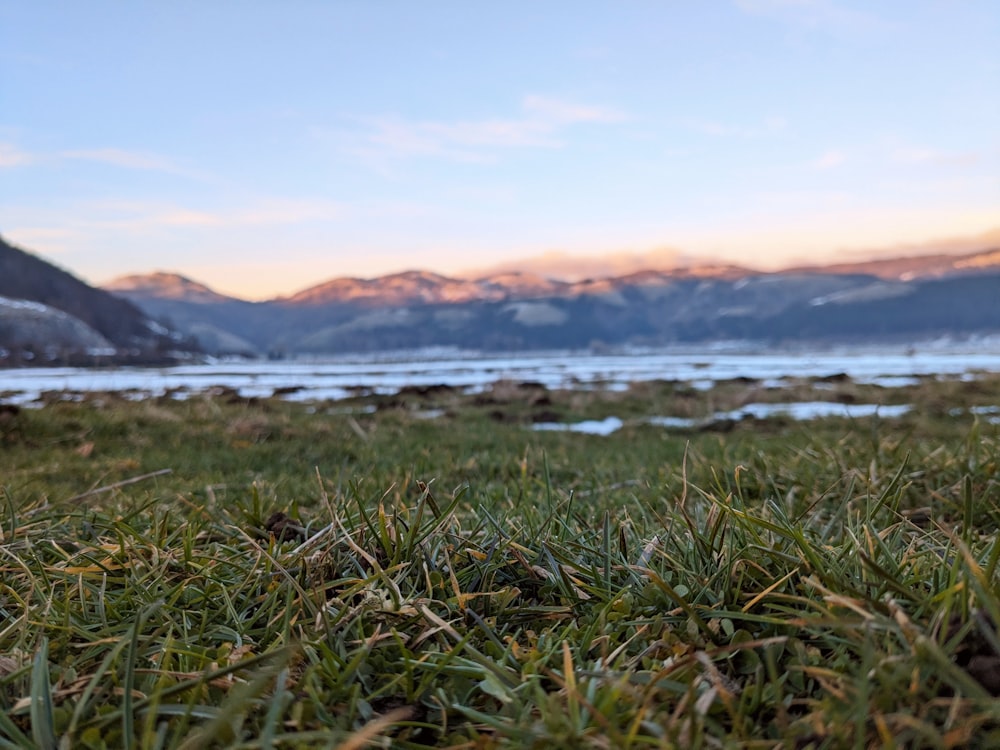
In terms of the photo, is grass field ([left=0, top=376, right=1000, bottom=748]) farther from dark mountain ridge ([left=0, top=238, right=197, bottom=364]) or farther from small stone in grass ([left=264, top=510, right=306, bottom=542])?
dark mountain ridge ([left=0, top=238, right=197, bottom=364])

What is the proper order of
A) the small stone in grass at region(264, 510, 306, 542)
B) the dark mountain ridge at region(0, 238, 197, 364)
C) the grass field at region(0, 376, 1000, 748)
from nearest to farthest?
the grass field at region(0, 376, 1000, 748)
the small stone in grass at region(264, 510, 306, 542)
the dark mountain ridge at region(0, 238, 197, 364)

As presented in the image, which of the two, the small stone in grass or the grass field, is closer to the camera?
the grass field

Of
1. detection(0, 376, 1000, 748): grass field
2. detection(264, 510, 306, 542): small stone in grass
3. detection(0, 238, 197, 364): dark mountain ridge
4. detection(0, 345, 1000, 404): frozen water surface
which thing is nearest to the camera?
detection(0, 376, 1000, 748): grass field

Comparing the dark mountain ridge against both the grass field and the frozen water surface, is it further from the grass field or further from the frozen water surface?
the grass field

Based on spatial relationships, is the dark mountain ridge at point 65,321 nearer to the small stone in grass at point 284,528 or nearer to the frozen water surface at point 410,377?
the frozen water surface at point 410,377

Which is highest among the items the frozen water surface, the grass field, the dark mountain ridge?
the dark mountain ridge

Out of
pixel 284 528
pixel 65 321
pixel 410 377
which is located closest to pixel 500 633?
pixel 284 528

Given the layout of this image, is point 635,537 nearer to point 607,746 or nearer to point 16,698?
point 607,746

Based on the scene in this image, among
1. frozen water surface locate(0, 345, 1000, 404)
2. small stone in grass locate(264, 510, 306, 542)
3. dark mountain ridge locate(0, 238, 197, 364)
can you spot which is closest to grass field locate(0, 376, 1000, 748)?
small stone in grass locate(264, 510, 306, 542)

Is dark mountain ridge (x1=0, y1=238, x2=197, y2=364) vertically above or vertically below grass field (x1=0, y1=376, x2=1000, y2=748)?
above

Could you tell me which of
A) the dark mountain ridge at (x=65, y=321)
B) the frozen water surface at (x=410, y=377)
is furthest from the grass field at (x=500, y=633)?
the dark mountain ridge at (x=65, y=321)

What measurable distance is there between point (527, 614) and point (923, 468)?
228 cm

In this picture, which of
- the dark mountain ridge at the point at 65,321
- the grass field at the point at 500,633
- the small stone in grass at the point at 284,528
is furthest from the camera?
the dark mountain ridge at the point at 65,321

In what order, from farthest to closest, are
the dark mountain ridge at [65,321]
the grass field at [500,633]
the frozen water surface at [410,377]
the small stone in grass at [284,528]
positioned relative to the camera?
the dark mountain ridge at [65,321], the frozen water surface at [410,377], the small stone in grass at [284,528], the grass field at [500,633]
